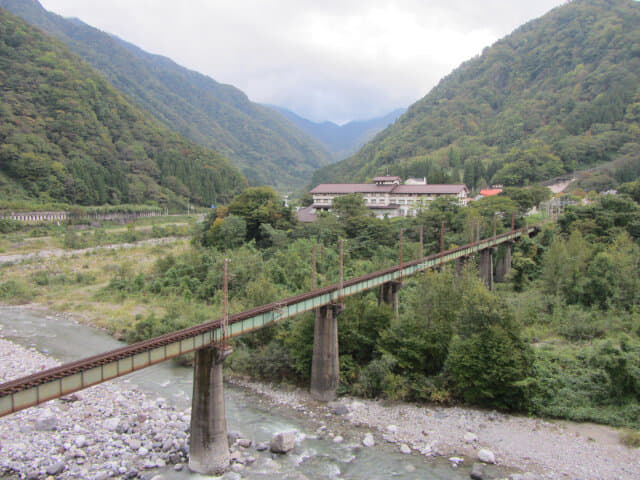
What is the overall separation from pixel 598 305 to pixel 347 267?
24.4 m

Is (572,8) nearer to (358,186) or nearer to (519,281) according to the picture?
(358,186)

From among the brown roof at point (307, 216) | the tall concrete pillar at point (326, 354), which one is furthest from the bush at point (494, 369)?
the brown roof at point (307, 216)

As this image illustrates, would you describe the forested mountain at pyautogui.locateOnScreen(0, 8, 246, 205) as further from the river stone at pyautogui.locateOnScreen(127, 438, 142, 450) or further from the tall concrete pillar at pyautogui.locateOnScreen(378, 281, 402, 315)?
the tall concrete pillar at pyautogui.locateOnScreen(378, 281, 402, 315)

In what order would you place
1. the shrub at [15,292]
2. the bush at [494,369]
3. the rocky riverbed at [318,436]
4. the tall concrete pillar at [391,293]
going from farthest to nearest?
1. the shrub at [15,292]
2. the tall concrete pillar at [391,293]
3. the bush at [494,369]
4. the rocky riverbed at [318,436]

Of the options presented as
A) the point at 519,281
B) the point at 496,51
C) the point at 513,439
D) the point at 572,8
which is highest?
the point at 572,8

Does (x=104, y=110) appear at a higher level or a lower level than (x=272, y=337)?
higher

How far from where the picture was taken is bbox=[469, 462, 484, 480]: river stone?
18.0 metres

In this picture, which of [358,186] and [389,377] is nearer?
[389,377]

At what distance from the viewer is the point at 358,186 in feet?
273

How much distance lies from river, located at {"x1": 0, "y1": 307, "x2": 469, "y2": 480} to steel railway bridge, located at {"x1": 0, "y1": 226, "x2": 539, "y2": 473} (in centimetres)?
210

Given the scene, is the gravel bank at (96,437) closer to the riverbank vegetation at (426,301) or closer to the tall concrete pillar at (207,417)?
the tall concrete pillar at (207,417)

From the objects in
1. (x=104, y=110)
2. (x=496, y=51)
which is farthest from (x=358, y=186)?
(x=496, y=51)

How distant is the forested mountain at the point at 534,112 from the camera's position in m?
100

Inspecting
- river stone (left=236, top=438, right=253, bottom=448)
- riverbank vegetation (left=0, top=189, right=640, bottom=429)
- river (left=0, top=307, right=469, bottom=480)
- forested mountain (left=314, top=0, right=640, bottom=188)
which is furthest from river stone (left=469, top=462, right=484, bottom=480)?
forested mountain (left=314, top=0, right=640, bottom=188)
